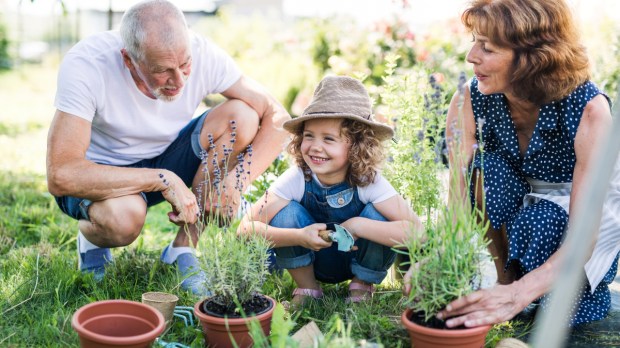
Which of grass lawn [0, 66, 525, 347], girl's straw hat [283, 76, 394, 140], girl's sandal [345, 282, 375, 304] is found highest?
girl's straw hat [283, 76, 394, 140]

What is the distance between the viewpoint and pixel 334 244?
9.60 feet

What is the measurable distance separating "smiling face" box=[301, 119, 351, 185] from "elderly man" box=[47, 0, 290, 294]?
33 centimetres

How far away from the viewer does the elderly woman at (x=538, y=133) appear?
2562 mm

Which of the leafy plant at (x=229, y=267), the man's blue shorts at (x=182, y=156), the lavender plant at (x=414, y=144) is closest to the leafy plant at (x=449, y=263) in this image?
the lavender plant at (x=414, y=144)

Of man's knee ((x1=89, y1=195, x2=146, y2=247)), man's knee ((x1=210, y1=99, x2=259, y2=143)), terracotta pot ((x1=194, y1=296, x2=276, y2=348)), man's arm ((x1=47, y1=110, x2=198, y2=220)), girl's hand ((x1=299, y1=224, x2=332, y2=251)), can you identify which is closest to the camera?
terracotta pot ((x1=194, y1=296, x2=276, y2=348))

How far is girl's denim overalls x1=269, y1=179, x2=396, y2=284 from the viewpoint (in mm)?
2779

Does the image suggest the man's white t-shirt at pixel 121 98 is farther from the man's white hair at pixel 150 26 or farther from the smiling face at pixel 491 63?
the smiling face at pixel 491 63

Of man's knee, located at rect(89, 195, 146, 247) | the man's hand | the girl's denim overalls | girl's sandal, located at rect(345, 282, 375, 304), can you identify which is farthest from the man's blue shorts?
girl's sandal, located at rect(345, 282, 375, 304)

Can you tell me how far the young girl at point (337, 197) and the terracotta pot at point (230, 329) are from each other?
455 millimetres

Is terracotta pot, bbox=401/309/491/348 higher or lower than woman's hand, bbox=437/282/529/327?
lower

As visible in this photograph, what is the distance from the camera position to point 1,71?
1577cm

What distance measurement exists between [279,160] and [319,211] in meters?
0.92

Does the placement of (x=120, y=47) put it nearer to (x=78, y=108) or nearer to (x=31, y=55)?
(x=78, y=108)

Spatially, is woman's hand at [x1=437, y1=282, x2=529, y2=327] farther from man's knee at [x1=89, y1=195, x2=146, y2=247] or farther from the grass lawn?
man's knee at [x1=89, y1=195, x2=146, y2=247]
